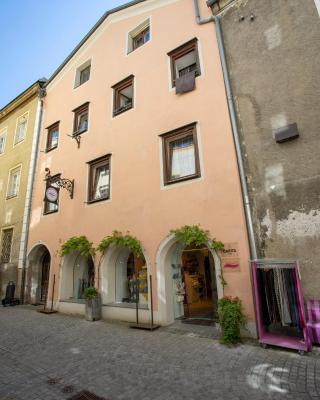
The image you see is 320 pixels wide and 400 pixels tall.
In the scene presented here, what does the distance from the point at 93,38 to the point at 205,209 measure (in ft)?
40.3

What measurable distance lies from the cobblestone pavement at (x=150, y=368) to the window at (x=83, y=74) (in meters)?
12.8

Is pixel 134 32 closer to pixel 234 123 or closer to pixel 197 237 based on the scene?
pixel 234 123

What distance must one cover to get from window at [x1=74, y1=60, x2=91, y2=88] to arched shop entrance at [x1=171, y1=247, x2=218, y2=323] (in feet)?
37.0

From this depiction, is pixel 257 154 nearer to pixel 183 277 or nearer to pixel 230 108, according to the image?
pixel 230 108

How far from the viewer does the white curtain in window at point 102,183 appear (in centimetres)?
1080

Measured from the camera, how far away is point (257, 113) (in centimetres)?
743

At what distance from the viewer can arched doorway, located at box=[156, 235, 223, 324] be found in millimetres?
7871

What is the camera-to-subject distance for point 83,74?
1455 centimetres

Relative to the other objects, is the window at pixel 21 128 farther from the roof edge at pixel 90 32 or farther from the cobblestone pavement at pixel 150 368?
the cobblestone pavement at pixel 150 368

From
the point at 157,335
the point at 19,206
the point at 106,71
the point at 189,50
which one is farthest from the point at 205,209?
the point at 19,206

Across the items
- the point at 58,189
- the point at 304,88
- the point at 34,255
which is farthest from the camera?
the point at 34,255

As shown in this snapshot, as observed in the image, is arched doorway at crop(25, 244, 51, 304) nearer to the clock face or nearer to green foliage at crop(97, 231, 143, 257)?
the clock face

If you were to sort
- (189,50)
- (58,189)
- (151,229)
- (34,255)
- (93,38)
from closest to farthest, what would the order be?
(151,229) → (189,50) → (58,189) → (34,255) → (93,38)

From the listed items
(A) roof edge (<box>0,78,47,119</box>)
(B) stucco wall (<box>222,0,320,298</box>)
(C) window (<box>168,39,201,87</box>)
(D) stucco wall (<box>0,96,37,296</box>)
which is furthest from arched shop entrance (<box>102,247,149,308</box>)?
(A) roof edge (<box>0,78,47,119</box>)
